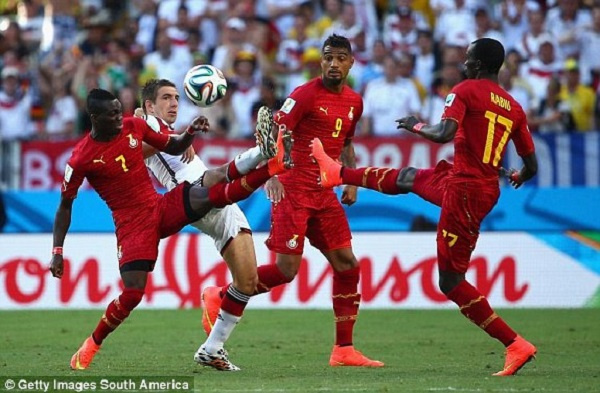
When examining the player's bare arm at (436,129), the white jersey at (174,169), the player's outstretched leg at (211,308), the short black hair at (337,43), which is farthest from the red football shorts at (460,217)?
the white jersey at (174,169)

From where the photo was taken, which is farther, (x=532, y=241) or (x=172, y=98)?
(x=532, y=241)

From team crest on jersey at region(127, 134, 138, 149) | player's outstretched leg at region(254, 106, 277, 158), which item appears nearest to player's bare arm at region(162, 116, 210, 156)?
team crest on jersey at region(127, 134, 138, 149)

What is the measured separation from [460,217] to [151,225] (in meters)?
2.54

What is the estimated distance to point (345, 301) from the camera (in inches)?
448

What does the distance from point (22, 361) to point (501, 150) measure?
4623 millimetres

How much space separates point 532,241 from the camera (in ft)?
55.1

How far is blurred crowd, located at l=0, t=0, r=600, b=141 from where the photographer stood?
64.1 feet

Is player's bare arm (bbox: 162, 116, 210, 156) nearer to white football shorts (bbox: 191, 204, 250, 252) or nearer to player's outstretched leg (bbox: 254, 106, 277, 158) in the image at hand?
player's outstretched leg (bbox: 254, 106, 277, 158)

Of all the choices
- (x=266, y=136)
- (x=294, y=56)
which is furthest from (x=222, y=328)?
(x=294, y=56)

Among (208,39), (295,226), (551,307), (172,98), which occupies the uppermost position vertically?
(208,39)

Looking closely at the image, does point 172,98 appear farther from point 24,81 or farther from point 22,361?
point 24,81

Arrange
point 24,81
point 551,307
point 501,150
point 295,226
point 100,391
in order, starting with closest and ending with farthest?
point 100,391 < point 501,150 < point 295,226 < point 551,307 < point 24,81

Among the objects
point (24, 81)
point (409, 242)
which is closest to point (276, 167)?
point (409, 242)

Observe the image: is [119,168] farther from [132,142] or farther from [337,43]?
[337,43]
